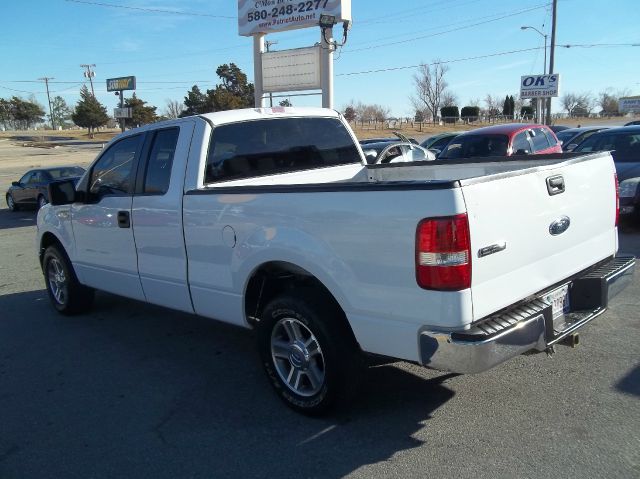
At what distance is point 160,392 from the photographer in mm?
4219

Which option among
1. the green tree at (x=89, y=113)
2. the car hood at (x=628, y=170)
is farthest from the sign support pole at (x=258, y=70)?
the green tree at (x=89, y=113)

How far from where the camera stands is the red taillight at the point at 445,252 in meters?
2.77

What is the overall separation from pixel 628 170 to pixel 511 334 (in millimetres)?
7801

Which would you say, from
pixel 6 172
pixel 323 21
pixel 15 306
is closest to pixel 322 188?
pixel 15 306

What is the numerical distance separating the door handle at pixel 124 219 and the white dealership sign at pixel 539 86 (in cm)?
3807

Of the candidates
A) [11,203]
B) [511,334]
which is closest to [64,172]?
[11,203]

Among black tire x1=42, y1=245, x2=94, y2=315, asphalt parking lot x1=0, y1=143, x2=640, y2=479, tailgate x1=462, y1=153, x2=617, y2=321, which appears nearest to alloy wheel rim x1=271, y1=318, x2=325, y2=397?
asphalt parking lot x1=0, y1=143, x2=640, y2=479

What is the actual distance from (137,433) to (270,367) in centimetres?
93

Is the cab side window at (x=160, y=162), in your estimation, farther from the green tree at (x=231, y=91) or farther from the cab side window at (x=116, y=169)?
the green tree at (x=231, y=91)

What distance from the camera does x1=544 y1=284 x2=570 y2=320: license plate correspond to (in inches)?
131

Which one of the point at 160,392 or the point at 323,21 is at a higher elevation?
the point at 323,21

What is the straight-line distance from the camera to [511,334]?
9.68 feet

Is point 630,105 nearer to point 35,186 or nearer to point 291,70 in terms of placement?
point 291,70

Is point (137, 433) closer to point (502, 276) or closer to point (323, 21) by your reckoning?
point (502, 276)
